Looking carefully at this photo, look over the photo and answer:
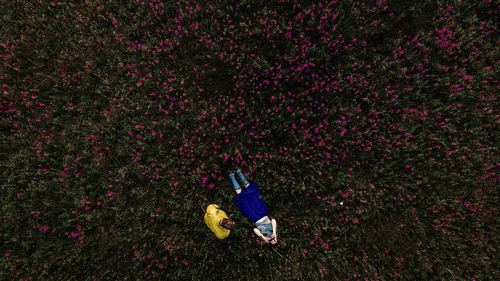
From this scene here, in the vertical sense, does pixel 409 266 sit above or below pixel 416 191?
below

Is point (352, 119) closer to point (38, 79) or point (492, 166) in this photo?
point (492, 166)

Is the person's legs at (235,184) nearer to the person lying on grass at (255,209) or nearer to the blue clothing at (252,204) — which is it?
the person lying on grass at (255,209)

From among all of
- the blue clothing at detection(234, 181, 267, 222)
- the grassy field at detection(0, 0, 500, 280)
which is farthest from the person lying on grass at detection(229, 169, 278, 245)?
the grassy field at detection(0, 0, 500, 280)

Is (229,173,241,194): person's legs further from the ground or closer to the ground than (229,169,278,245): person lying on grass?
further from the ground

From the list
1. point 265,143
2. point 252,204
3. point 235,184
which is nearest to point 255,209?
point 252,204

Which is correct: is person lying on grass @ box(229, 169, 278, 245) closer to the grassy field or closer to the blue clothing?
the blue clothing

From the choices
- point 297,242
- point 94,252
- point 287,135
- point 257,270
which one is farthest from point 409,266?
point 94,252

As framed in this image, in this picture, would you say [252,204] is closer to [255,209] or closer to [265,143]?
[255,209]
